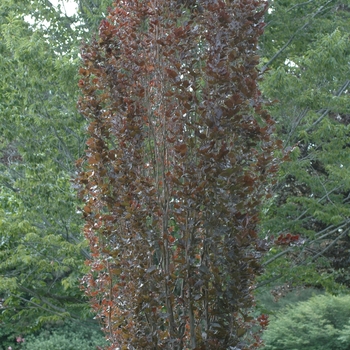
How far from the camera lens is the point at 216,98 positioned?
3.53 metres

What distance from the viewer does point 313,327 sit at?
9.20 metres

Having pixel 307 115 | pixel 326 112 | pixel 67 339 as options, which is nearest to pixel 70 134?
pixel 307 115

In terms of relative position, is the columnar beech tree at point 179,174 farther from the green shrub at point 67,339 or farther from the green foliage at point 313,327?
the green shrub at point 67,339

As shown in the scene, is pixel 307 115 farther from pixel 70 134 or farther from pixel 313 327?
pixel 70 134

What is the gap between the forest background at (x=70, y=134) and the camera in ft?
26.7

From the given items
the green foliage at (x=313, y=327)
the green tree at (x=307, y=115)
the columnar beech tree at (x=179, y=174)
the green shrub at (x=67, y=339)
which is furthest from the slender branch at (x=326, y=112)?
the columnar beech tree at (x=179, y=174)

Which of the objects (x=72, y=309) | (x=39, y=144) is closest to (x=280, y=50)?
(x=39, y=144)

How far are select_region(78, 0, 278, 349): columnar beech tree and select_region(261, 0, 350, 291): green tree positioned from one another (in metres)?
3.63

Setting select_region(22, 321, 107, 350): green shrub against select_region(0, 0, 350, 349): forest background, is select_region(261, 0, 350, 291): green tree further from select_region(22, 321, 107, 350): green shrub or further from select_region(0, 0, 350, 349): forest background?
select_region(22, 321, 107, 350): green shrub

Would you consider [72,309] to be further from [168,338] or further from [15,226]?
[168,338]

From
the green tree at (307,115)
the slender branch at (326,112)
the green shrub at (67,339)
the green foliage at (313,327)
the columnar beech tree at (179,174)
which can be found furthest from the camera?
the green shrub at (67,339)

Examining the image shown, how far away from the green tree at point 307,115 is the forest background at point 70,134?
0.05 feet

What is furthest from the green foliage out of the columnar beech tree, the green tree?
the columnar beech tree

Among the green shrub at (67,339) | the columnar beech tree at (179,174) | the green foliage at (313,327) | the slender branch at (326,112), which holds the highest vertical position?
→ the slender branch at (326,112)
